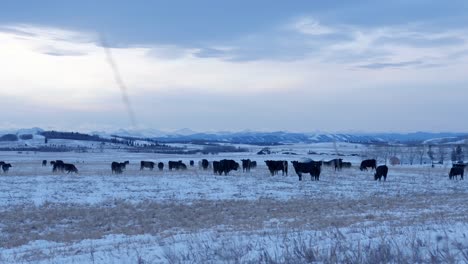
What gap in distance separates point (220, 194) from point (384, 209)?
8.87 metres

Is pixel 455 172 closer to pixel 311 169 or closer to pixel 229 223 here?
pixel 311 169

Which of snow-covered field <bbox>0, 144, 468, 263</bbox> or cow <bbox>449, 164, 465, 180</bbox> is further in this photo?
cow <bbox>449, 164, 465, 180</bbox>

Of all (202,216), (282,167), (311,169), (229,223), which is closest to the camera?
(229,223)

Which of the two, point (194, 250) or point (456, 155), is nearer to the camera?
point (194, 250)

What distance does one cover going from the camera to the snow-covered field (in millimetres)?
8656

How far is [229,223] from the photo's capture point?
1745 cm

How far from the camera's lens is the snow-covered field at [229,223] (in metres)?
8.66

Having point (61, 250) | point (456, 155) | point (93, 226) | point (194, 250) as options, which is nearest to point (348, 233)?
point (194, 250)

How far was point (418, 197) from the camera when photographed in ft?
89.0

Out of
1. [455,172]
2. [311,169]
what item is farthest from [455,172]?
[311,169]

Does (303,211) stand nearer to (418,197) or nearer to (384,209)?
(384,209)

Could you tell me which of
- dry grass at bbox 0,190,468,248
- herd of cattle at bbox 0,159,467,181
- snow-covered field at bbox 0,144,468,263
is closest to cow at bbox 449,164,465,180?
herd of cattle at bbox 0,159,467,181

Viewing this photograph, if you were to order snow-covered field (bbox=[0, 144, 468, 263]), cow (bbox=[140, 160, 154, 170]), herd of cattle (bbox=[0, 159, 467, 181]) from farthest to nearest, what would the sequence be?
cow (bbox=[140, 160, 154, 170])
herd of cattle (bbox=[0, 159, 467, 181])
snow-covered field (bbox=[0, 144, 468, 263])

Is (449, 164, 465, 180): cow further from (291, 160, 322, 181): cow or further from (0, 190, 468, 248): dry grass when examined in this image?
→ (0, 190, 468, 248): dry grass
